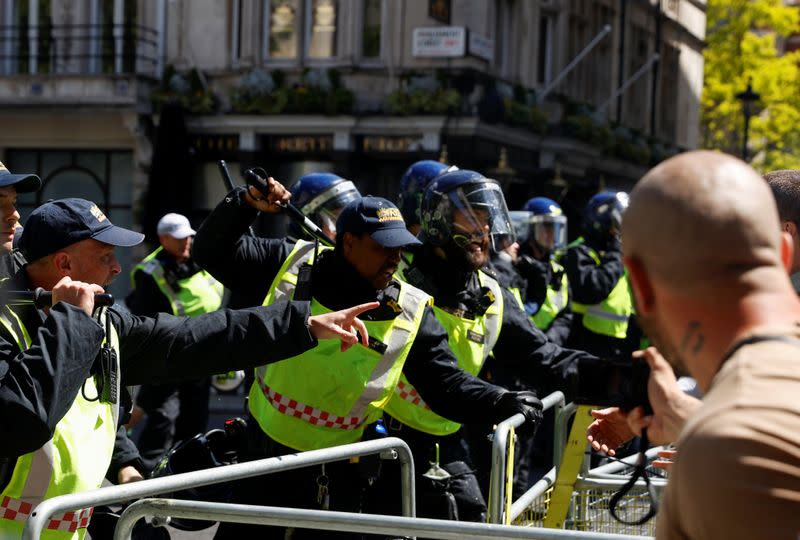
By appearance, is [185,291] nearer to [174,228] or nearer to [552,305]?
[174,228]

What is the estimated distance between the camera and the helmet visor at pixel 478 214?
19.4 ft

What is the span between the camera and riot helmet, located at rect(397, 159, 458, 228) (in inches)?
282

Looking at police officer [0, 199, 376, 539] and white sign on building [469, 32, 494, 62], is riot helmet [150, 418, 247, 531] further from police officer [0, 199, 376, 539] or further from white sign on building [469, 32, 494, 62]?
white sign on building [469, 32, 494, 62]

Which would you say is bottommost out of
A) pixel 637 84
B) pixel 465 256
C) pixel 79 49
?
pixel 465 256

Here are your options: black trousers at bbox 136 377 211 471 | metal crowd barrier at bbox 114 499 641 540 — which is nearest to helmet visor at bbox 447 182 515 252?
metal crowd barrier at bbox 114 499 641 540

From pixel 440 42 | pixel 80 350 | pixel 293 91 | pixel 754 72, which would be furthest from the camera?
pixel 754 72

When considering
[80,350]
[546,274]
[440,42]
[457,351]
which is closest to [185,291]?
[546,274]

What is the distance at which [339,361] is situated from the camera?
464cm

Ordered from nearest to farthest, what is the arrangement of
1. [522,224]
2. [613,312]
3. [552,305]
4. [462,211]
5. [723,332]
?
1. [723,332]
2. [462,211]
3. [613,312]
4. [552,305]
5. [522,224]

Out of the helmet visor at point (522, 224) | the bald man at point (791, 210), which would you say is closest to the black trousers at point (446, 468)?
the bald man at point (791, 210)

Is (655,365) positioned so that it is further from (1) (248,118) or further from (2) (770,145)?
(2) (770,145)

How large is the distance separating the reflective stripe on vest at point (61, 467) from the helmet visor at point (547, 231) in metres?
7.31

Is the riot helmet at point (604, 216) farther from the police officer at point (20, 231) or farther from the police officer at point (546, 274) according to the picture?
the police officer at point (20, 231)

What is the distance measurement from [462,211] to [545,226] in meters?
5.05
